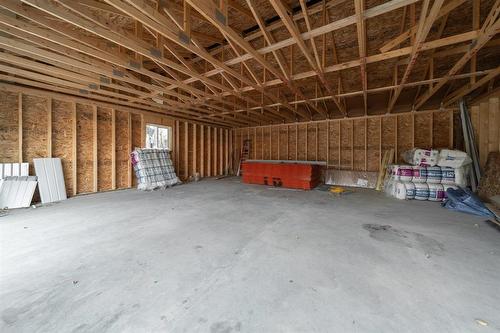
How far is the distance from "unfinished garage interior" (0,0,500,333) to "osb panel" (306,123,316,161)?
3.75ft

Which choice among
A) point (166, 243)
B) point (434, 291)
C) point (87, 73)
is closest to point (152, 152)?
point (87, 73)

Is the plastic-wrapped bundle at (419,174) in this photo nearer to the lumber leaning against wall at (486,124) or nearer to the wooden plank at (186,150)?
the lumber leaning against wall at (486,124)

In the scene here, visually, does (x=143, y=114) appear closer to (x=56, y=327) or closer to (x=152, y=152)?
(x=152, y=152)

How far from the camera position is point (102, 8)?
2.62m

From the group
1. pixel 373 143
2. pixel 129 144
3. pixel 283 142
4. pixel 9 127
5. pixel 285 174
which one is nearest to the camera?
pixel 9 127

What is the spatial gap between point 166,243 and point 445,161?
7.22 meters

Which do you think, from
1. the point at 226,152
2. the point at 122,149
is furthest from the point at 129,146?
the point at 226,152

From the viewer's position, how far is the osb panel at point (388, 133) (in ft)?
23.8

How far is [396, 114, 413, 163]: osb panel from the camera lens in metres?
6.99

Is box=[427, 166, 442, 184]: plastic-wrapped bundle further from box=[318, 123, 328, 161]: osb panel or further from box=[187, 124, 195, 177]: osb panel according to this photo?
box=[187, 124, 195, 177]: osb panel

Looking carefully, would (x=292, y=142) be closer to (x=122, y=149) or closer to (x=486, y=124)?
(x=486, y=124)

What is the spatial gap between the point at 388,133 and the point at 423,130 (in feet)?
3.43

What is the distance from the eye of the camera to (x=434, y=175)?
524 centimetres

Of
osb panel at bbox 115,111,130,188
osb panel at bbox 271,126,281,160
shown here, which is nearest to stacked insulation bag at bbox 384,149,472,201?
osb panel at bbox 271,126,281,160
